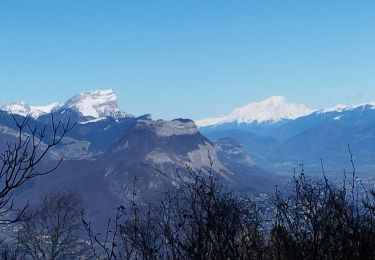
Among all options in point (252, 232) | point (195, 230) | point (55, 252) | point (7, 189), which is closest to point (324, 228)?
point (252, 232)

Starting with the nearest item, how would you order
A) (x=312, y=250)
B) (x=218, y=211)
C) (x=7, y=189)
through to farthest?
1. (x=7, y=189)
2. (x=312, y=250)
3. (x=218, y=211)

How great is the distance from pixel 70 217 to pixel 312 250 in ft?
108

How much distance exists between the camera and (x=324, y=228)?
7.70 m

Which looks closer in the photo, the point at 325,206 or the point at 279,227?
the point at 279,227

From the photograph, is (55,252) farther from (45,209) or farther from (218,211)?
(218,211)

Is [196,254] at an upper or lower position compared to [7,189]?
lower

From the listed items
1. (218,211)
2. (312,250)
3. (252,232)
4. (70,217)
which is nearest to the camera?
(312,250)

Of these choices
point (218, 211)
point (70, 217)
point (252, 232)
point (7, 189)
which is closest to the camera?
point (7, 189)

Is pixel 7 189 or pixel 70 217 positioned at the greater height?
pixel 7 189

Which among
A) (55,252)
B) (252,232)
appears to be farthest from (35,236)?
(252,232)

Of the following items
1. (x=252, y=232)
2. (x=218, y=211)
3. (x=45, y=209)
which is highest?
(x=218, y=211)

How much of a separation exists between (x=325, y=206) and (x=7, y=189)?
5.33 meters

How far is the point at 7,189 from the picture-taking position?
5.80 metres

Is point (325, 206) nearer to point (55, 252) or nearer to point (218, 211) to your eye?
point (218, 211)
